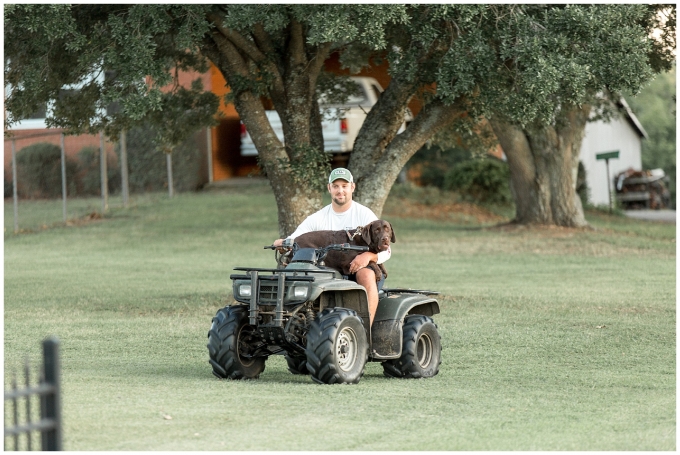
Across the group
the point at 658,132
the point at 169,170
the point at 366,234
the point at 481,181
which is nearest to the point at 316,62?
the point at 366,234

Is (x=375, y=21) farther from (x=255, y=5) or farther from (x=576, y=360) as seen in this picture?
(x=576, y=360)

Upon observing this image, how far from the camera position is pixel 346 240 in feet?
29.7

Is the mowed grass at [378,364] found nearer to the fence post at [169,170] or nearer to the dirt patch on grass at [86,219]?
the dirt patch on grass at [86,219]

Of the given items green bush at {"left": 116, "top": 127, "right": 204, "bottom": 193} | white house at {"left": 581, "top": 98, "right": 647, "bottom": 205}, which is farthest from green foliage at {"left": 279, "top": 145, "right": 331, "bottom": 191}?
white house at {"left": 581, "top": 98, "right": 647, "bottom": 205}

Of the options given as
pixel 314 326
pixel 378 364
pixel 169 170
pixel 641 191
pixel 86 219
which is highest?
pixel 169 170

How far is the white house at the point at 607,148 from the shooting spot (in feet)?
148

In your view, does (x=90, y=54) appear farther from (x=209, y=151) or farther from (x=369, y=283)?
(x=209, y=151)

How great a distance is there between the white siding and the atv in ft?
111

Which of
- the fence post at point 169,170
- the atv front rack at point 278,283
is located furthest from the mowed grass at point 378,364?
the fence post at point 169,170

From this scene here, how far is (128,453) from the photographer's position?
603cm

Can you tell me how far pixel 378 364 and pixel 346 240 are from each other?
1778 millimetres

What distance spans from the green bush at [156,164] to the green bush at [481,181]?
24.7 ft

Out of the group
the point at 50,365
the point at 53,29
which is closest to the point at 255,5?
the point at 53,29

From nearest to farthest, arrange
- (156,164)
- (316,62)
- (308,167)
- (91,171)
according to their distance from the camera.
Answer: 1. (308,167)
2. (316,62)
3. (91,171)
4. (156,164)
